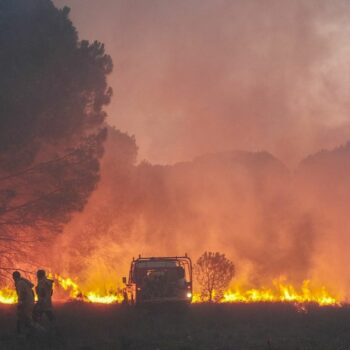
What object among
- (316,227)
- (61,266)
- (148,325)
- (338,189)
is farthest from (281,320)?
(338,189)

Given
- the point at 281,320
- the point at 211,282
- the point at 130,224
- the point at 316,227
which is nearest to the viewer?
the point at 281,320

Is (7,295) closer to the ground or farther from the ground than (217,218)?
closer to the ground

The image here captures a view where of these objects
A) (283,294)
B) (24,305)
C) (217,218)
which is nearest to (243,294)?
(283,294)

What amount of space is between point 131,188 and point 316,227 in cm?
2180

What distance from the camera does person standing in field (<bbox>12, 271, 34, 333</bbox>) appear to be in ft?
44.1

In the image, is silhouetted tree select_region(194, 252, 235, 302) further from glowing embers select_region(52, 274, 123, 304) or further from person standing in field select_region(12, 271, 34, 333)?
person standing in field select_region(12, 271, 34, 333)

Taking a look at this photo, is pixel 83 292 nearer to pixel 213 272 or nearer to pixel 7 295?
pixel 7 295

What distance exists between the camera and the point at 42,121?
25062 millimetres

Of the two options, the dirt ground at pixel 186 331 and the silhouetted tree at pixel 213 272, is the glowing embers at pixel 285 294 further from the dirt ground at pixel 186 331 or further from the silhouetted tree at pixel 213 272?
the dirt ground at pixel 186 331

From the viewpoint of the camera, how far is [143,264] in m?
22.0

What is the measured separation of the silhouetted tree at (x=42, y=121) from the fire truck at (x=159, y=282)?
6.23 metres

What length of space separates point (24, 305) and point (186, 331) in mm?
5014

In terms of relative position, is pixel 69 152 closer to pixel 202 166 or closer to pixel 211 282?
pixel 211 282

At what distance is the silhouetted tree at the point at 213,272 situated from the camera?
32125mm
